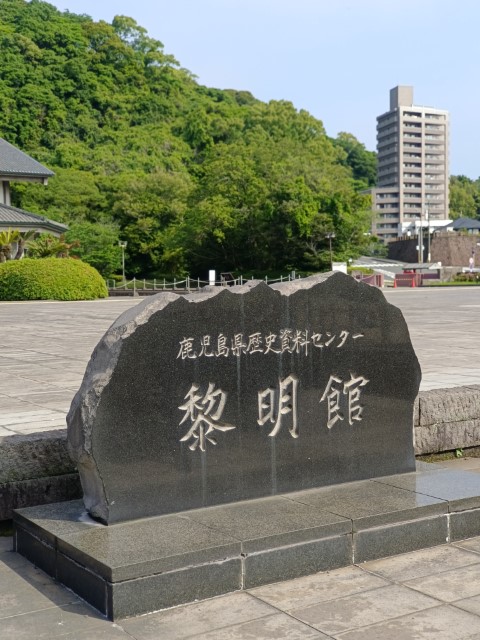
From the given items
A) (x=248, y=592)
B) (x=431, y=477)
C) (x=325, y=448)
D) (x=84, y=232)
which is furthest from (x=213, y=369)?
(x=84, y=232)

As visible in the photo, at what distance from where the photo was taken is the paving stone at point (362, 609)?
11.6 ft

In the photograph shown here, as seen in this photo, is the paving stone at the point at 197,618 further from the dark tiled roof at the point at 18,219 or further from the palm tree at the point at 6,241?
the dark tiled roof at the point at 18,219

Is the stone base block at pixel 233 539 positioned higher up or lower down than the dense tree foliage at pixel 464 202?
lower down

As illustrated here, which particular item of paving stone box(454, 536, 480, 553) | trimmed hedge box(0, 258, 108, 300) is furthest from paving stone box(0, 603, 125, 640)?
trimmed hedge box(0, 258, 108, 300)

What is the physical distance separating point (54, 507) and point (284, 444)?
139 centimetres

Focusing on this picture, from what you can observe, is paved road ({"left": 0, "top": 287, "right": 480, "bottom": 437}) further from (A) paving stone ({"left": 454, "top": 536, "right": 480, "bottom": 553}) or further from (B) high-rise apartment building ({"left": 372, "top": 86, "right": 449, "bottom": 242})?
(B) high-rise apartment building ({"left": 372, "top": 86, "right": 449, "bottom": 242})

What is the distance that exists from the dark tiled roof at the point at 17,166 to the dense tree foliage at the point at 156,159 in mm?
6923

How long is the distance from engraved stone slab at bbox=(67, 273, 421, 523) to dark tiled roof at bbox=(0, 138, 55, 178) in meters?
38.0

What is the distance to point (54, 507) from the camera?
4.55m

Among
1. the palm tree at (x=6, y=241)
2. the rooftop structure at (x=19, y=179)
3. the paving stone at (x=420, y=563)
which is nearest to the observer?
the paving stone at (x=420, y=563)

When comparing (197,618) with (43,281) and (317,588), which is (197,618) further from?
(43,281)

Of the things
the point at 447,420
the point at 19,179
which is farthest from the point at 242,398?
the point at 19,179

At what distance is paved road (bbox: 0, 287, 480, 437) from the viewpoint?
721 centimetres

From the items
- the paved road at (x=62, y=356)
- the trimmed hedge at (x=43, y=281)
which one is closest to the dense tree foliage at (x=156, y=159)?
the trimmed hedge at (x=43, y=281)
